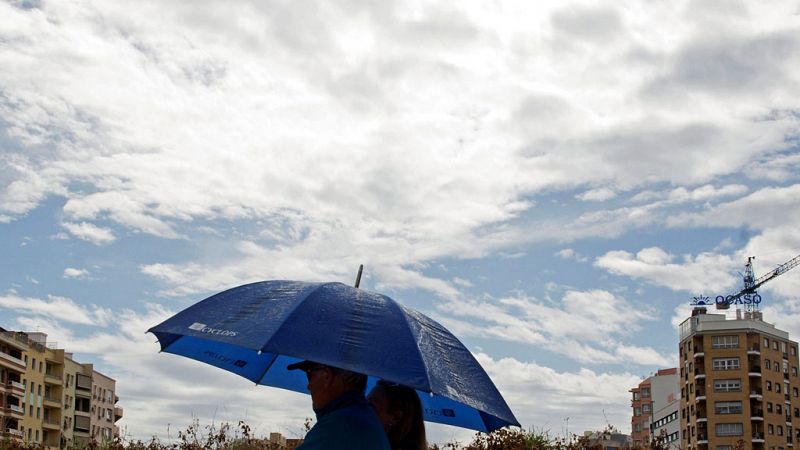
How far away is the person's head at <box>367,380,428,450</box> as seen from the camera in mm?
5109

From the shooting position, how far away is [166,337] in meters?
Answer: 5.89

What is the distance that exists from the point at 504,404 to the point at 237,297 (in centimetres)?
159

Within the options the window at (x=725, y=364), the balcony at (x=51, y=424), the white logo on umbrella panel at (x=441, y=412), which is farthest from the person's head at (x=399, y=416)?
the window at (x=725, y=364)

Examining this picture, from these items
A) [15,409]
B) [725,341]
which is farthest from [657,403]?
[15,409]

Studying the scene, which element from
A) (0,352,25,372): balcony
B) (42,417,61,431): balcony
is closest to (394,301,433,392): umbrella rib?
(0,352,25,372): balcony

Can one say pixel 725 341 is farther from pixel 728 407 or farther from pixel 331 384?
pixel 331 384

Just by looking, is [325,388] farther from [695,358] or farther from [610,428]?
[695,358]

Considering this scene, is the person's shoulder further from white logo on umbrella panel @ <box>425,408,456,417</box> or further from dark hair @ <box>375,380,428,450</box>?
white logo on umbrella panel @ <box>425,408,456,417</box>

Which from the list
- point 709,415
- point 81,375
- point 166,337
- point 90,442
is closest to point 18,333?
point 81,375

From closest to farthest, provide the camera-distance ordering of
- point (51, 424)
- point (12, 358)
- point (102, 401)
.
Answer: point (12, 358) < point (51, 424) < point (102, 401)

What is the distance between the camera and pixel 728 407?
111 meters

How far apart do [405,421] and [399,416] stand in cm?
4

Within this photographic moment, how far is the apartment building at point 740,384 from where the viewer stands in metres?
110

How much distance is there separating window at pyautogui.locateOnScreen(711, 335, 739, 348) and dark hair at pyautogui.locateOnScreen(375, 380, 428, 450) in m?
115
